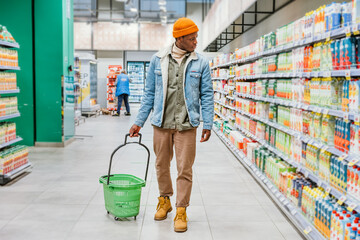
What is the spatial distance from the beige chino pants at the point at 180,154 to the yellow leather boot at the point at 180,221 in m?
0.05

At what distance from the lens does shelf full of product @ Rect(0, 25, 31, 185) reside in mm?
5125

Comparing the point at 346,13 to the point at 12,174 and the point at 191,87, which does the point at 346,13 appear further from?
the point at 12,174

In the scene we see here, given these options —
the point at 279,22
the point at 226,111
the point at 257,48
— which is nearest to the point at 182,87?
the point at 257,48

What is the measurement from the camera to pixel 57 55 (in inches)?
314

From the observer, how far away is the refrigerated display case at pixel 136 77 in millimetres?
19984

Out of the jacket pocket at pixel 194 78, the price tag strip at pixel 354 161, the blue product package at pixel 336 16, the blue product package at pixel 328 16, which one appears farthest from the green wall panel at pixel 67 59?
the price tag strip at pixel 354 161

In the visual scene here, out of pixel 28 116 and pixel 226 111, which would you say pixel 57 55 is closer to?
pixel 28 116

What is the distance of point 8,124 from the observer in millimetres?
5402

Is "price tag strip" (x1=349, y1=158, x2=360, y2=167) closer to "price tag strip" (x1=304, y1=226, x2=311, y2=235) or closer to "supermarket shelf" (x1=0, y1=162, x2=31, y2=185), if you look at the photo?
"price tag strip" (x1=304, y1=226, x2=311, y2=235)

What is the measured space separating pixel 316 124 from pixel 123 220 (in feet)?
6.61

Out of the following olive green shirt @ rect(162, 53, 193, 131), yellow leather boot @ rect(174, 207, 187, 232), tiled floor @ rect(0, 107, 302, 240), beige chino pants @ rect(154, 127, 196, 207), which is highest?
olive green shirt @ rect(162, 53, 193, 131)

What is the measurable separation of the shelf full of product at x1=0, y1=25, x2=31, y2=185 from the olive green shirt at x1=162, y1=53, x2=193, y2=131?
2.60m

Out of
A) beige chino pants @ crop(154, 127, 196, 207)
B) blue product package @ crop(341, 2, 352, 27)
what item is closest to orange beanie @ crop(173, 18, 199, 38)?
beige chino pants @ crop(154, 127, 196, 207)

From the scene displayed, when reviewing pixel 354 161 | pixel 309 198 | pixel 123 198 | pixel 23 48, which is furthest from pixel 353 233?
pixel 23 48
